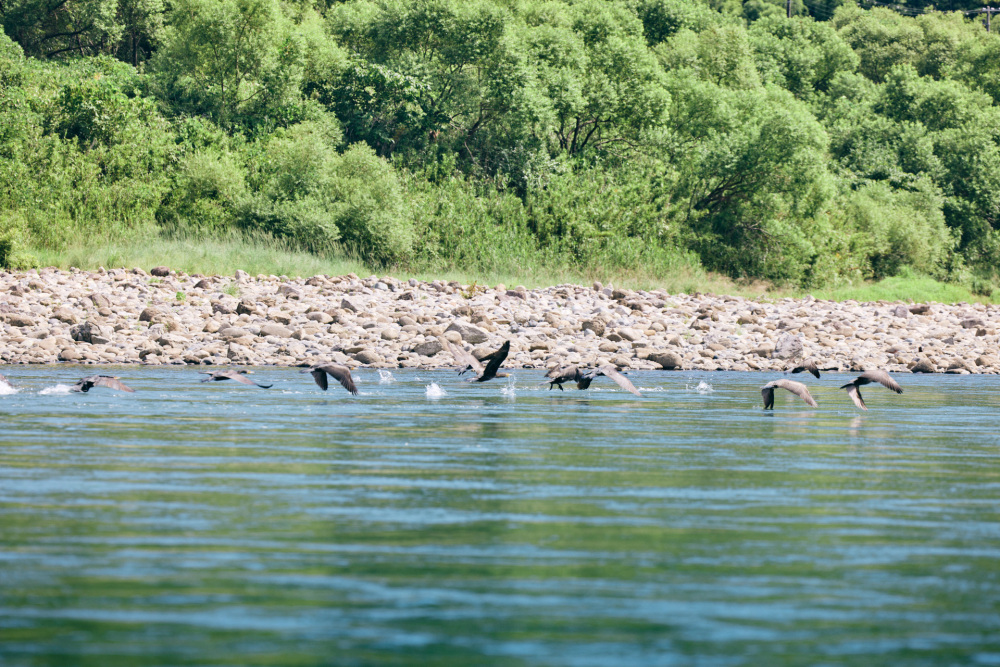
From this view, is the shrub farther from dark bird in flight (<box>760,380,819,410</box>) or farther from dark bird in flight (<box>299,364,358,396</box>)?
dark bird in flight (<box>760,380,819,410</box>)

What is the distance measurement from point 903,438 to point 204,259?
20961 mm

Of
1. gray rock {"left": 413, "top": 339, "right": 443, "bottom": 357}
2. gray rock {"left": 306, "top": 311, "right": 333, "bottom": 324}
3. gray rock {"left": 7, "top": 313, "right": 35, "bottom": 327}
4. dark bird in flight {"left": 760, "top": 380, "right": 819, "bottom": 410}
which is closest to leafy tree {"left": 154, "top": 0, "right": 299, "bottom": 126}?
gray rock {"left": 306, "top": 311, "right": 333, "bottom": 324}

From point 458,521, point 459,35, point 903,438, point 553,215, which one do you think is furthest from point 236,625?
point 459,35

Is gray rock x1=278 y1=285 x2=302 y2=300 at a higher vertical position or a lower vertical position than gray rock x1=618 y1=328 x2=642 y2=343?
higher

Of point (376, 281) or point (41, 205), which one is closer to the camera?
point (376, 281)

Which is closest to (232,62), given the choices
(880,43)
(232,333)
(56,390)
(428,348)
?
(232,333)

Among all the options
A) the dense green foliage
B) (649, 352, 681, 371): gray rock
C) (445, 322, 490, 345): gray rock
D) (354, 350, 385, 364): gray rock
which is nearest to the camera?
(354, 350, 385, 364): gray rock

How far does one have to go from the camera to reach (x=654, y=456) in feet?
31.9

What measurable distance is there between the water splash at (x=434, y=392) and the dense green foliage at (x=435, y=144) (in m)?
15.7

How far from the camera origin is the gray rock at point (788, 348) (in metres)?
23.3

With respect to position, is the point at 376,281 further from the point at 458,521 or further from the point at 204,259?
the point at 458,521

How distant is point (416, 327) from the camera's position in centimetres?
2278

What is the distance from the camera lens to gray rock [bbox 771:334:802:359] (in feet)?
76.4

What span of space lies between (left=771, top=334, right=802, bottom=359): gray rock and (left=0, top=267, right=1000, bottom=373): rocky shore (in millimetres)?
37
